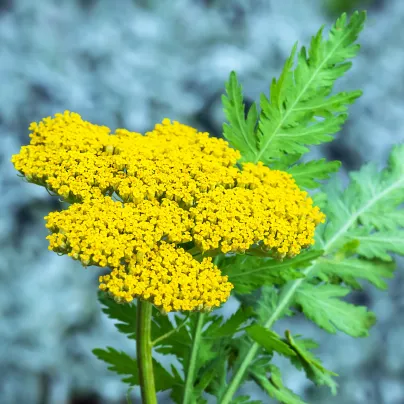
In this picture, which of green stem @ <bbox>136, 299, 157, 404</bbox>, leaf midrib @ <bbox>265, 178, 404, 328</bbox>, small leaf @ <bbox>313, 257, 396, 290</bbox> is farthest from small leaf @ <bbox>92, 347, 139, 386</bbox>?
small leaf @ <bbox>313, 257, 396, 290</bbox>

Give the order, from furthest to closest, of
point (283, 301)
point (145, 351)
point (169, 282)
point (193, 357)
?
point (283, 301) → point (193, 357) → point (145, 351) → point (169, 282)

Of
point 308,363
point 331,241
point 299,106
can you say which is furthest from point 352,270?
point 299,106

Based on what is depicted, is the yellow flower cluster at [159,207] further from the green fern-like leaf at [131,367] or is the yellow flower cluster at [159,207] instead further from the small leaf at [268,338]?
the green fern-like leaf at [131,367]

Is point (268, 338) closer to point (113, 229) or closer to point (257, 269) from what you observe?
point (257, 269)

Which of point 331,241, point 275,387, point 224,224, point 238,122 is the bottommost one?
point 275,387

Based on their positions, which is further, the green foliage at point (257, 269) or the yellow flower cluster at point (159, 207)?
the green foliage at point (257, 269)

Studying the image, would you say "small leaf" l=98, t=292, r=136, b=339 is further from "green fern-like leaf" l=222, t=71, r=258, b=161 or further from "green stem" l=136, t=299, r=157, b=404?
"green fern-like leaf" l=222, t=71, r=258, b=161

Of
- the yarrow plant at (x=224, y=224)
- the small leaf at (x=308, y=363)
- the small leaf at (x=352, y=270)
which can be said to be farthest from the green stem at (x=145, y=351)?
the small leaf at (x=352, y=270)

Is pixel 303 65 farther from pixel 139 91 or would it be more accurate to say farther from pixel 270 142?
pixel 139 91
